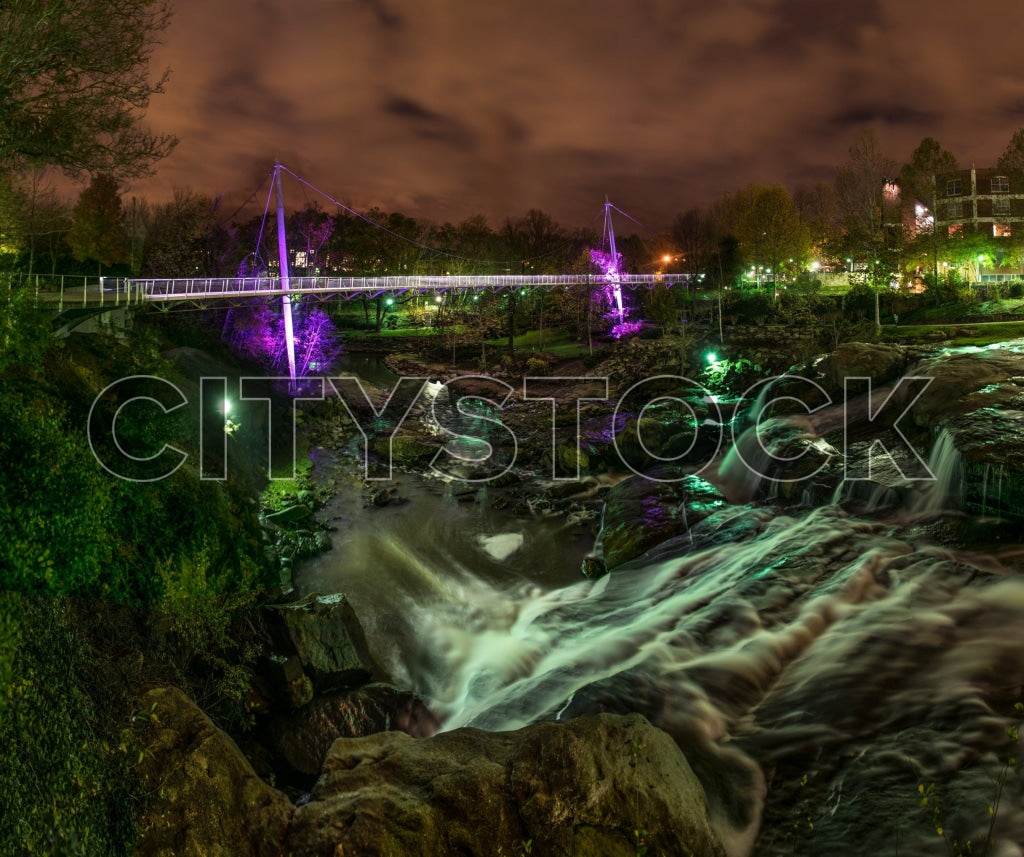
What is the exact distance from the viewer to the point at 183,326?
29.6 meters

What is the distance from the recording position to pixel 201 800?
5777 millimetres

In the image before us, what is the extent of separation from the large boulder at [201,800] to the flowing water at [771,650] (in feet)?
13.1

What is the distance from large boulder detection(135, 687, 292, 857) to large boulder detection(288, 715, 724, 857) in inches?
13.0

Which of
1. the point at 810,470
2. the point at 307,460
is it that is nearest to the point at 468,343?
the point at 307,460

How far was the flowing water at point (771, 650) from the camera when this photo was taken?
618 cm

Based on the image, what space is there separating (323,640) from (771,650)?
681cm

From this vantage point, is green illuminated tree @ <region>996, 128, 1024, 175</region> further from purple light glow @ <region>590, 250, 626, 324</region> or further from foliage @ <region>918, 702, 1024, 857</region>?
foliage @ <region>918, 702, 1024, 857</region>

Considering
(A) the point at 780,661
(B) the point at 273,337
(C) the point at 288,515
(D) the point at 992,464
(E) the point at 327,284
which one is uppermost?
(E) the point at 327,284

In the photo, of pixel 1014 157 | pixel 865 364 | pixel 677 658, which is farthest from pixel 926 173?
pixel 677 658

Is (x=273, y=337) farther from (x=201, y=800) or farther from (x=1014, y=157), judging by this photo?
(x=1014, y=157)

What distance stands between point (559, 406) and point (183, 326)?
17.7 m

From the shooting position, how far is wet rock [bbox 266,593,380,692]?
10.2m

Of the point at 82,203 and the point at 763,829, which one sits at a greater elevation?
the point at 82,203

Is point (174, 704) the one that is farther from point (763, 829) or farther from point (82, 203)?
point (82, 203)
